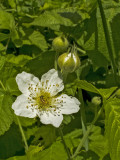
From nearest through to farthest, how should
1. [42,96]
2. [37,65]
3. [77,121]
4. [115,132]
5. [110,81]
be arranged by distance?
1. [115,132]
2. [42,96]
3. [37,65]
4. [77,121]
5. [110,81]

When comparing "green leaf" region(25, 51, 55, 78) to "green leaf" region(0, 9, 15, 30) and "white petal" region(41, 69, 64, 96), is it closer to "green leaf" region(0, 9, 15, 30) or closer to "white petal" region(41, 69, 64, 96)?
"white petal" region(41, 69, 64, 96)

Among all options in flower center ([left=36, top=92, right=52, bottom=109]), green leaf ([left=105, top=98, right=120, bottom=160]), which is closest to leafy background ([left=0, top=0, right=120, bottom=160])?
flower center ([left=36, top=92, right=52, bottom=109])

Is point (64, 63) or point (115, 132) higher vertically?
point (64, 63)

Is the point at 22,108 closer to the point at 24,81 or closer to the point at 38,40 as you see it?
the point at 24,81

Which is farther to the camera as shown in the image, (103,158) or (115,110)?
(103,158)

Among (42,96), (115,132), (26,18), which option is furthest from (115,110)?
(26,18)

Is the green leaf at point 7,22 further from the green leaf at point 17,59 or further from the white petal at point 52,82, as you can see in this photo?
the white petal at point 52,82

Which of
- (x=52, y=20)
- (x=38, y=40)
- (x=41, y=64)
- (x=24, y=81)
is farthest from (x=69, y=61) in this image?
(x=38, y=40)

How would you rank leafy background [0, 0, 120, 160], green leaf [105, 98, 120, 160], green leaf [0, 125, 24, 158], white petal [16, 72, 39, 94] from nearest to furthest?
green leaf [105, 98, 120, 160] < white petal [16, 72, 39, 94] < leafy background [0, 0, 120, 160] < green leaf [0, 125, 24, 158]

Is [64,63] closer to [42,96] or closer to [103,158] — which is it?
[42,96]
